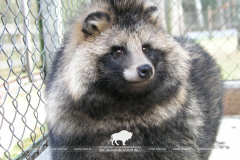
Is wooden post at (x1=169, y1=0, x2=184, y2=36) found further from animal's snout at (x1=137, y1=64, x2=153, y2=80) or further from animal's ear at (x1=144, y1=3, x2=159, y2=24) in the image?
animal's snout at (x1=137, y1=64, x2=153, y2=80)

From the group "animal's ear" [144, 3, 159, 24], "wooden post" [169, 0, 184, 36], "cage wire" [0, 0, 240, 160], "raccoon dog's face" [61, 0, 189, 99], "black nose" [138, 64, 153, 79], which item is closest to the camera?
"black nose" [138, 64, 153, 79]

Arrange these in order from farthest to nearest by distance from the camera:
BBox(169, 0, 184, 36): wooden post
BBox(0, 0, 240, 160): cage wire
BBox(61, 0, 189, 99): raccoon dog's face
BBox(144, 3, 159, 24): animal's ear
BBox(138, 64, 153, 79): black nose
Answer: BBox(169, 0, 184, 36): wooden post → BBox(0, 0, 240, 160): cage wire → BBox(144, 3, 159, 24): animal's ear → BBox(61, 0, 189, 99): raccoon dog's face → BBox(138, 64, 153, 79): black nose

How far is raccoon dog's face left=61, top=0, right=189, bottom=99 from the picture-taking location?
2.08 metres

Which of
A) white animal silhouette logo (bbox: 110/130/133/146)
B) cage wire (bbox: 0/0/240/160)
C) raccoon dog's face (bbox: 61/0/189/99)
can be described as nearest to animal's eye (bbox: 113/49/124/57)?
raccoon dog's face (bbox: 61/0/189/99)

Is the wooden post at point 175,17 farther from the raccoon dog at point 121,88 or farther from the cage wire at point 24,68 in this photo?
the raccoon dog at point 121,88

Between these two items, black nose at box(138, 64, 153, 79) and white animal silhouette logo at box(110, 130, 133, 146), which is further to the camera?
white animal silhouette logo at box(110, 130, 133, 146)

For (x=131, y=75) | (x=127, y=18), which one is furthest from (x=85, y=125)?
(x=127, y=18)

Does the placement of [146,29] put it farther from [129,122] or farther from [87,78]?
[129,122]

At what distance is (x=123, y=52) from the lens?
83.9 inches

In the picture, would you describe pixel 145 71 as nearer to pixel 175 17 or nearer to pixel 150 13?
pixel 150 13

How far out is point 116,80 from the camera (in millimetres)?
2082

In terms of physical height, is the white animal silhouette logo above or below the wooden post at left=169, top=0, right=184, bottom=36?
below

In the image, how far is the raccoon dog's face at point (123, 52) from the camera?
2082mm

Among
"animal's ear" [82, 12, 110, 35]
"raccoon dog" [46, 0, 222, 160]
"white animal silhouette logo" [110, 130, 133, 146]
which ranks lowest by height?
"white animal silhouette logo" [110, 130, 133, 146]
